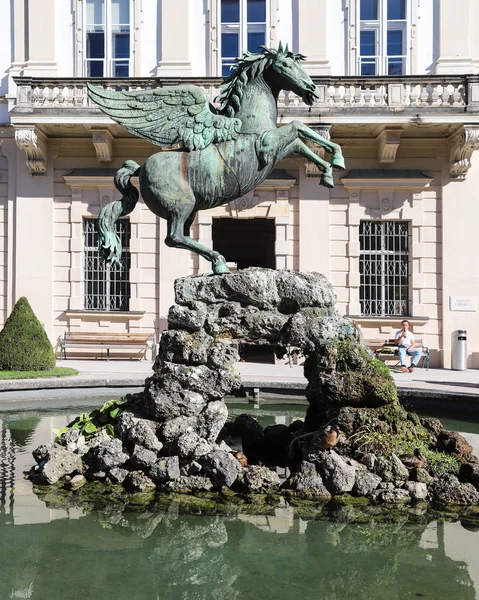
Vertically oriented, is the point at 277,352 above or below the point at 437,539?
above

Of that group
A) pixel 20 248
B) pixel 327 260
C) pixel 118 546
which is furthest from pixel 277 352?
pixel 20 248

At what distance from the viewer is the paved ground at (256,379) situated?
10.1 m

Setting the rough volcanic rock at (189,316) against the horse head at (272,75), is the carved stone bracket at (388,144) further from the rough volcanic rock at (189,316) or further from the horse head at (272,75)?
the rough volcanic rock at (189,316)

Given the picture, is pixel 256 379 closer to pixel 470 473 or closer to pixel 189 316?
pixel 189 316

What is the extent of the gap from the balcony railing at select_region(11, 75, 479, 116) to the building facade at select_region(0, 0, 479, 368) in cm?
61

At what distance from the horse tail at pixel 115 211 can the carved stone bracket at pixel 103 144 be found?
1052 cm

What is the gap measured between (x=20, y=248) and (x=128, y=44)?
6231mm

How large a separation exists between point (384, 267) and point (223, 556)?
14.0 metres

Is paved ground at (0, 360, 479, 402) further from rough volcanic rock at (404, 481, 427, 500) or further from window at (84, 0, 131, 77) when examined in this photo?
window at (84, 0, 131, 77)

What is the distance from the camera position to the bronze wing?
6.27 metres

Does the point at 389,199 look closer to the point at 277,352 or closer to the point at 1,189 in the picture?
the point at 1,189

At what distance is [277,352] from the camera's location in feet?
20.4

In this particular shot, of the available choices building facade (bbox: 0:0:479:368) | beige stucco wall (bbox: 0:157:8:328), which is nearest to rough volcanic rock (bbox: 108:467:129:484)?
building facade (bbox: 0:0:479:368)

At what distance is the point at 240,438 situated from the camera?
6371 mm
